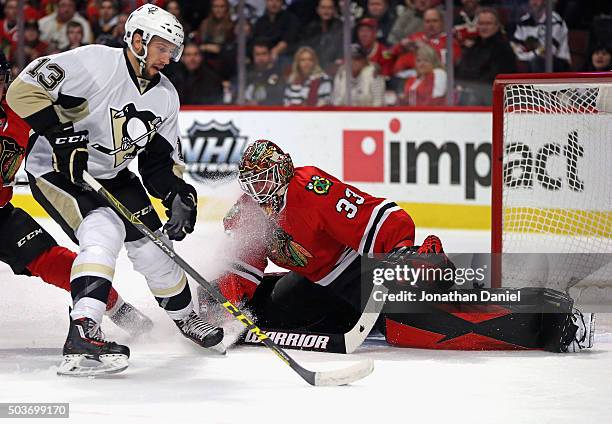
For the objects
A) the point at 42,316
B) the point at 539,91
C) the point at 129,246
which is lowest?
the point at 42,316

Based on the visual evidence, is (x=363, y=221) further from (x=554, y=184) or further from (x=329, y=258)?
(x=554, y=184)

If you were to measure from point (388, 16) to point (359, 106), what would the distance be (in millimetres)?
569

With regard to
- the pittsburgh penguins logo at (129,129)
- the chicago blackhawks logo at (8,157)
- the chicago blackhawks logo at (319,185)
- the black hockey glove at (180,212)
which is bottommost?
the black hockey glove at (180,212)

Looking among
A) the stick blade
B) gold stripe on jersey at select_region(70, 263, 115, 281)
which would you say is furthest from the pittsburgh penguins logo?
the stick blade

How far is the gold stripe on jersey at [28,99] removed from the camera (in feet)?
11.4

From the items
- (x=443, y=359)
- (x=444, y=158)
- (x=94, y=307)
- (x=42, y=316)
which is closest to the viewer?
(x=94, y=307)

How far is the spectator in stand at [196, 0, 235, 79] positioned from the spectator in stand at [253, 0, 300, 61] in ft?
0.78

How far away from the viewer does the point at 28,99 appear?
348 centimetres

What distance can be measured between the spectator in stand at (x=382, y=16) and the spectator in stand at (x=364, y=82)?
6.1 inches

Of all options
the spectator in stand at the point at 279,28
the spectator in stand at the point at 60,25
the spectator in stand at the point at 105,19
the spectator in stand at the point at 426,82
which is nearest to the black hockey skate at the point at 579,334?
the spectator in stand at the point at 426,82

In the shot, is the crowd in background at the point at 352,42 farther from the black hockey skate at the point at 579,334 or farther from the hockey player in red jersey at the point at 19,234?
the hockey player in red jersey at the point at 19,234

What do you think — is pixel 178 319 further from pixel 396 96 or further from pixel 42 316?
pixel 396 96

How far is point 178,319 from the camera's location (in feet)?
12.5

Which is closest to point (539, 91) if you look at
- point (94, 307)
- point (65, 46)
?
point (94, 307)
